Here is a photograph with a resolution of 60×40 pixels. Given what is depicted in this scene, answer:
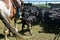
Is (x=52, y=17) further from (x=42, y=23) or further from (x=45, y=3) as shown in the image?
(x=45, y=3)

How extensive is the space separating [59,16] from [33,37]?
2098 millimetres

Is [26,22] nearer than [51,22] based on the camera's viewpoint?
Yes

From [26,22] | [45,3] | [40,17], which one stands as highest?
[26,22]

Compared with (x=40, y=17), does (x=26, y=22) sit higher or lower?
higher

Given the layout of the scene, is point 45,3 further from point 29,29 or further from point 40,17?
point 29,29

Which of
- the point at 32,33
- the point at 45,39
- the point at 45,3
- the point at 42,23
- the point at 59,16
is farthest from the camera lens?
the point at 45,3

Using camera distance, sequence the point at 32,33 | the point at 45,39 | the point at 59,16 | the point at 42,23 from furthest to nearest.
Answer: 1. the point at 42,23
2. the point at 59,16
3. the point at 32,33
4. the point at 45,39

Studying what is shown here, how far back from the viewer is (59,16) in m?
10.5

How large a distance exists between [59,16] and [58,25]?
543 mm

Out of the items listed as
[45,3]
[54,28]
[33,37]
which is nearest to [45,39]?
[33,37]

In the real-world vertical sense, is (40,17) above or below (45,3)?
above

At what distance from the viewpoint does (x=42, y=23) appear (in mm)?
13305

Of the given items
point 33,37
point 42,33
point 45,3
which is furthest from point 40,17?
point 45,3

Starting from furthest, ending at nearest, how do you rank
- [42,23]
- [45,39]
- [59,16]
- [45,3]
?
1. [45,3]
2. [42,23]
3. [59,16]
4. [45,39]
